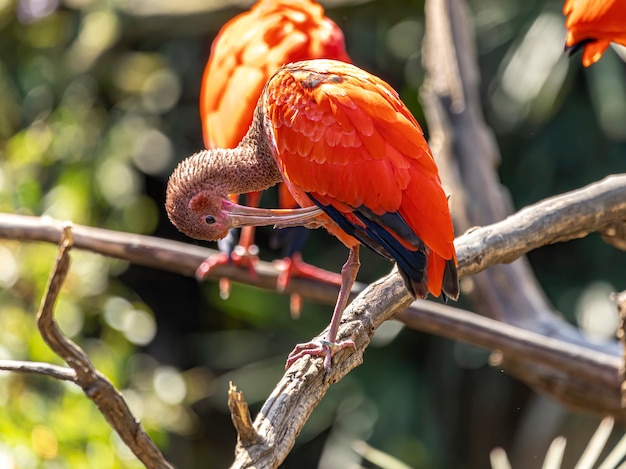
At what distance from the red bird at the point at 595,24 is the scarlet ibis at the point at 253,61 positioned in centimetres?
74

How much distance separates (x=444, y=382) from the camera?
5.12 meters

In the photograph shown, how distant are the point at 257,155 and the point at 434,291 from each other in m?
0.60

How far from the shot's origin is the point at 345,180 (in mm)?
2037

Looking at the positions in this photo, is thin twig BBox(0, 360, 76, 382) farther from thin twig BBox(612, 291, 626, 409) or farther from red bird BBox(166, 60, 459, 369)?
thin twig BBox(612, 291, 626, 409)

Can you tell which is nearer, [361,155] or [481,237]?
[361,155]

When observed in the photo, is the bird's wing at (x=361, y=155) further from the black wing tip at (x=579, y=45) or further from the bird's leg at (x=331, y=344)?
the black wing tip at (x=579, y=45)

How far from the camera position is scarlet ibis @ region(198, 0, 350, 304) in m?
3.01

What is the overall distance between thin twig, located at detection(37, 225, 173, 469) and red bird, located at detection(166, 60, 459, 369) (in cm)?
36

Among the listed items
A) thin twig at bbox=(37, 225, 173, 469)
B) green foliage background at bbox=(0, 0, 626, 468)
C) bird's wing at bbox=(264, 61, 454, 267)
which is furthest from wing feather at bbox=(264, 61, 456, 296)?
green foliage background at bbox=(0, 0, 626, 468)

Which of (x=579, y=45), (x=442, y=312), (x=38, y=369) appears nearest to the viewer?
(x=38, y=369)

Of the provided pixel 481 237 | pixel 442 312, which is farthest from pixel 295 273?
pixel 481 237

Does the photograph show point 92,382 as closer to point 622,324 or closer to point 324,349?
point 324,349

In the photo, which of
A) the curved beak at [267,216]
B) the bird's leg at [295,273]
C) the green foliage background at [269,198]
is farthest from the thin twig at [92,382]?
the green foliage background at [269,198]

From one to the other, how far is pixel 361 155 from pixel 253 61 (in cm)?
117
